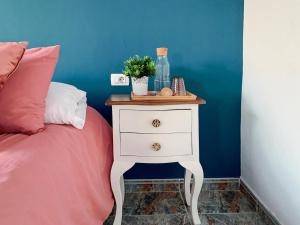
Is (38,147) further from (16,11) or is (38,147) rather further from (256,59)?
(256,59)

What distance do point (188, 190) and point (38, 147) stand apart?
1052mm

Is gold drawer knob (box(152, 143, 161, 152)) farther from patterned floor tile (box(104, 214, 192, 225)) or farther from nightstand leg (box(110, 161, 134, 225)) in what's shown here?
patterned floor tile (box(104, 214, 192, 225))

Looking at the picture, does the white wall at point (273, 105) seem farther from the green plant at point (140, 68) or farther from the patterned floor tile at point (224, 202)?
the green plant at point (140, 68)

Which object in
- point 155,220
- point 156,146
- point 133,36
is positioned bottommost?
point 155,220

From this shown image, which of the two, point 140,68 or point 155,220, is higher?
point 140,68

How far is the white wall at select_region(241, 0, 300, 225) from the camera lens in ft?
4.02

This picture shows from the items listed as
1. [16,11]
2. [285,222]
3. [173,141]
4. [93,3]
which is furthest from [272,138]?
[16,11]

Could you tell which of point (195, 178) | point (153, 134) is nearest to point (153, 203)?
point (195, 178)

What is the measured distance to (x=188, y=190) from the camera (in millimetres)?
1750

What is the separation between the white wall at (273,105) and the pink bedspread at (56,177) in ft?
2.80

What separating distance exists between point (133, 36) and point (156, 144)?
75 cm

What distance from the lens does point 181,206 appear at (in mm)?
1736

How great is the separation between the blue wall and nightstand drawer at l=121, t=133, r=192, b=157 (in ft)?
1.53

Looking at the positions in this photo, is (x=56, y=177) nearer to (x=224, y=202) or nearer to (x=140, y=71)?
(x=140, y=71)
